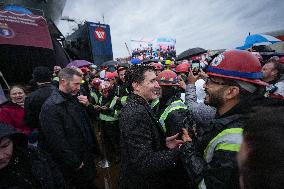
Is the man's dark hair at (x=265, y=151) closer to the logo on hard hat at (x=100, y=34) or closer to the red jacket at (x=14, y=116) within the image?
the red jacket at (x=14, y=116)

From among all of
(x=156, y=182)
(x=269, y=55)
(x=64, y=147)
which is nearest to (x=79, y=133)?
(x=64, y=147)

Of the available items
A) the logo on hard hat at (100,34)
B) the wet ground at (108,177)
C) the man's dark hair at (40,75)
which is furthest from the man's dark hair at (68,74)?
the logo on hard hat at (100,34)

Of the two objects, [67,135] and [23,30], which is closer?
[67,135]

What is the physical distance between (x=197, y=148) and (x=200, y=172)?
0.24 metres

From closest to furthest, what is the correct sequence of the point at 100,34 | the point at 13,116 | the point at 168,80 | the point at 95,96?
the point at 168,80 → the point at 13,116 → the point at 95,96 → the point at 100,34

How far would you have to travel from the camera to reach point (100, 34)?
12375 mm

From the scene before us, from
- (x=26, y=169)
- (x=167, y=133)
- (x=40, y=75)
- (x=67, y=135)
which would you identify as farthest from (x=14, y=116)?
(x=167, y=133)

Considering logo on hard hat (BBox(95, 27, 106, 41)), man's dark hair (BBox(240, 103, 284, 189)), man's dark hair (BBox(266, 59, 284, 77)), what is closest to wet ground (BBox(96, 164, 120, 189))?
man's dark hair (BBox(266, 59, 284, 77))

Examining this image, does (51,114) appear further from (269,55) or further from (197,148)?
(269,55)

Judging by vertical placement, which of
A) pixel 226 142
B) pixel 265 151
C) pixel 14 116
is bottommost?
pixel 14 116

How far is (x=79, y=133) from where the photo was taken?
3.26 metres

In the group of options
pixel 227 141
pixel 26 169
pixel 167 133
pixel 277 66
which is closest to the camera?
pixel 227 141

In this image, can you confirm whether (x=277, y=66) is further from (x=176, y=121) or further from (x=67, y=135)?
(x=67, y=135)

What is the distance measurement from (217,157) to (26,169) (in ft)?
6.27
